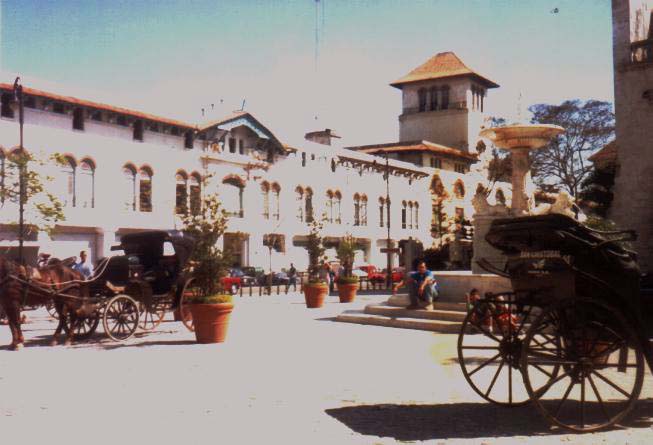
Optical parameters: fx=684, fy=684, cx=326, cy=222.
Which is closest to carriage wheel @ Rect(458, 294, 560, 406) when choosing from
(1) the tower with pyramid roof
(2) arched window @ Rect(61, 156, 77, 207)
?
(2) arched window @ Rect(61, 156, 77, 207)

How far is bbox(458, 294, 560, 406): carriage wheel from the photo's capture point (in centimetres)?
605

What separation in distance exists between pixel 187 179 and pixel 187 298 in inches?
1095

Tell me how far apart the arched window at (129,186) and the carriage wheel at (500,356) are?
93.6 ft

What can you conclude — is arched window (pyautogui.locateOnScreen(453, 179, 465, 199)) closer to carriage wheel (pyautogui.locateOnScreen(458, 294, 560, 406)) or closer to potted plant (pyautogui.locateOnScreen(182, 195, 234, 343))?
potted plant (pyautogui.locateOnScreen(182, 195, 234, 343))


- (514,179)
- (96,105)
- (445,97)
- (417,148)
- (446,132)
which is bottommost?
(514,179)

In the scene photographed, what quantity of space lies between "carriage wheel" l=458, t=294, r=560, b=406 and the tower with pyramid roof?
5955cm

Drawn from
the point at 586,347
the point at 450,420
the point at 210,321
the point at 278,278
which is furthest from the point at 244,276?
the point at 586,347

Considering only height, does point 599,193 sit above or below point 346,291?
above

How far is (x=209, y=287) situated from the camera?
1226 centimetres

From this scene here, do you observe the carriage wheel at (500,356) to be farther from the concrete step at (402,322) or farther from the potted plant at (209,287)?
the potted plant at (209,287)

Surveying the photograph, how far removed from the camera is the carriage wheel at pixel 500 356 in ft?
19.9

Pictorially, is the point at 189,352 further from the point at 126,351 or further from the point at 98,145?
the point at 98,145

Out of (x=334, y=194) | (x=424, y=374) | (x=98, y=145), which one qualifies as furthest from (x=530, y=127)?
(x=334, y=194)

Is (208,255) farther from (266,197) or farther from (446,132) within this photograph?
(446,132)
